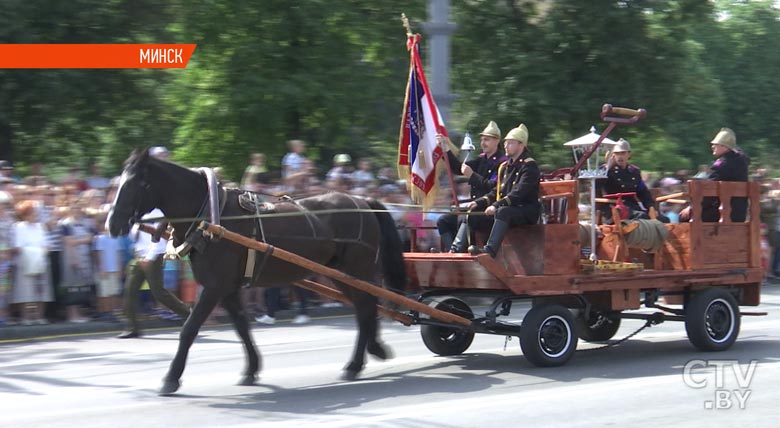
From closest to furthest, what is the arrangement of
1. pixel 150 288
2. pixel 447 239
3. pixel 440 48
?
pixel 447 239 → pixel 150 288 → pixel 440 48

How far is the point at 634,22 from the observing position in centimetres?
2294

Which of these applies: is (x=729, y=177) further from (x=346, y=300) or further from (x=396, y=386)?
(x=396, y=386)

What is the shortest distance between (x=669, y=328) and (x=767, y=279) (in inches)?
318

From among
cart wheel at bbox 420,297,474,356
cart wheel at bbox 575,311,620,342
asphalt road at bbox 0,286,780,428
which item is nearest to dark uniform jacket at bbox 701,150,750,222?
asphalt road at bbox 0,286,780,428

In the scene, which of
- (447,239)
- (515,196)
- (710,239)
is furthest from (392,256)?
(710,239)

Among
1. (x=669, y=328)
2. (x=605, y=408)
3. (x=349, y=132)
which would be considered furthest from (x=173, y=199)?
(x=349, y=132)

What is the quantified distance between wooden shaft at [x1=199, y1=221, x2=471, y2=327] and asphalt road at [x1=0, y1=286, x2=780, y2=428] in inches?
21.8

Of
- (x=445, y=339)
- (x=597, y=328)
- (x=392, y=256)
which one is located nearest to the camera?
(x=392, y=256)

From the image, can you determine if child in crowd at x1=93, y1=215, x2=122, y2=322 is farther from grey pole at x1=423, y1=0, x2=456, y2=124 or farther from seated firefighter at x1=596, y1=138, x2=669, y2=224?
seated firefighter at x1=596, y1=138, x2=669, y2=224

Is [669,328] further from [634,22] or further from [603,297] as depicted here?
[634,22]

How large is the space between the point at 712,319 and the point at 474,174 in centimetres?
286

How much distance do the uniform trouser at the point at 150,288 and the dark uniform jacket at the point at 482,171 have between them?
4.01 m

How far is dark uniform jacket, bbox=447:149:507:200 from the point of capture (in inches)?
402

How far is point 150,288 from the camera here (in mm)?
12617
